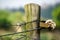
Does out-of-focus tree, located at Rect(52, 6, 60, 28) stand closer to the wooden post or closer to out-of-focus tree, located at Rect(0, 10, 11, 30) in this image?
the wooden post

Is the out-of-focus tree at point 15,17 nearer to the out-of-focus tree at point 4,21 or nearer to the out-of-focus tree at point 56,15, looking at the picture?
the out-of-focus tree at point 4,21

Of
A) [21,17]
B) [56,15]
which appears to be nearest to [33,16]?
[21,17]

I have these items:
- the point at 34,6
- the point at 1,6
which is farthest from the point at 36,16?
Result: the point at 1,6

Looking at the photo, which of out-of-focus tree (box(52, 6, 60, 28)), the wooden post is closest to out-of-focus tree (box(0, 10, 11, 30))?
the wooden post

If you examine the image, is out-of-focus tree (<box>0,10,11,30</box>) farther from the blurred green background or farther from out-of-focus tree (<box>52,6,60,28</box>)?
out-of-focus tree (<box>52,6,60,28</box>)

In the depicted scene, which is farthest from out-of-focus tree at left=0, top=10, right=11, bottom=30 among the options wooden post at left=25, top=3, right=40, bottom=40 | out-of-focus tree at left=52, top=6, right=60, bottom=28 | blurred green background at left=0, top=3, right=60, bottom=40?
A: out-of-focus tree at left=52, top=6, right=60, bottom=28

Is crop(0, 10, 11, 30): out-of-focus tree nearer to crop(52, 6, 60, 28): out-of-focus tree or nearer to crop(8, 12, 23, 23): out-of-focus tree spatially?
crop(8, 12, 23, 23): out-of-focus tree

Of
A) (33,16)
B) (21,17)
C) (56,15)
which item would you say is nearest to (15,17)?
(21,17)

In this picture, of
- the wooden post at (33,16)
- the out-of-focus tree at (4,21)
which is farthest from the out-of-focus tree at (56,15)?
the out-of-focus tree at (4,21)

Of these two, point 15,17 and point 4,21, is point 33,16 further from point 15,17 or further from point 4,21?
point 4,21

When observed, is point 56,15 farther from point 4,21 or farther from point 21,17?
point 4,21

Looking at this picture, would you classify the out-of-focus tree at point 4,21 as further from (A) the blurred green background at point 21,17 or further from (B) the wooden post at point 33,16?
(B) the wooden post at point 33,16

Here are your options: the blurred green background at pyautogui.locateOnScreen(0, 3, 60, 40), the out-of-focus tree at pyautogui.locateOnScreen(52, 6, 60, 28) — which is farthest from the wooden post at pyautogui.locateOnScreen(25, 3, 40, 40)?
the out-of-focus tree at pyautogui.locateOnScreen(52, 6, 60, 28)

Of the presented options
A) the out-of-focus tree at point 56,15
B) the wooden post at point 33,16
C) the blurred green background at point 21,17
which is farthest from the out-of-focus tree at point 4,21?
the out-of-focus tree at point 56,15
